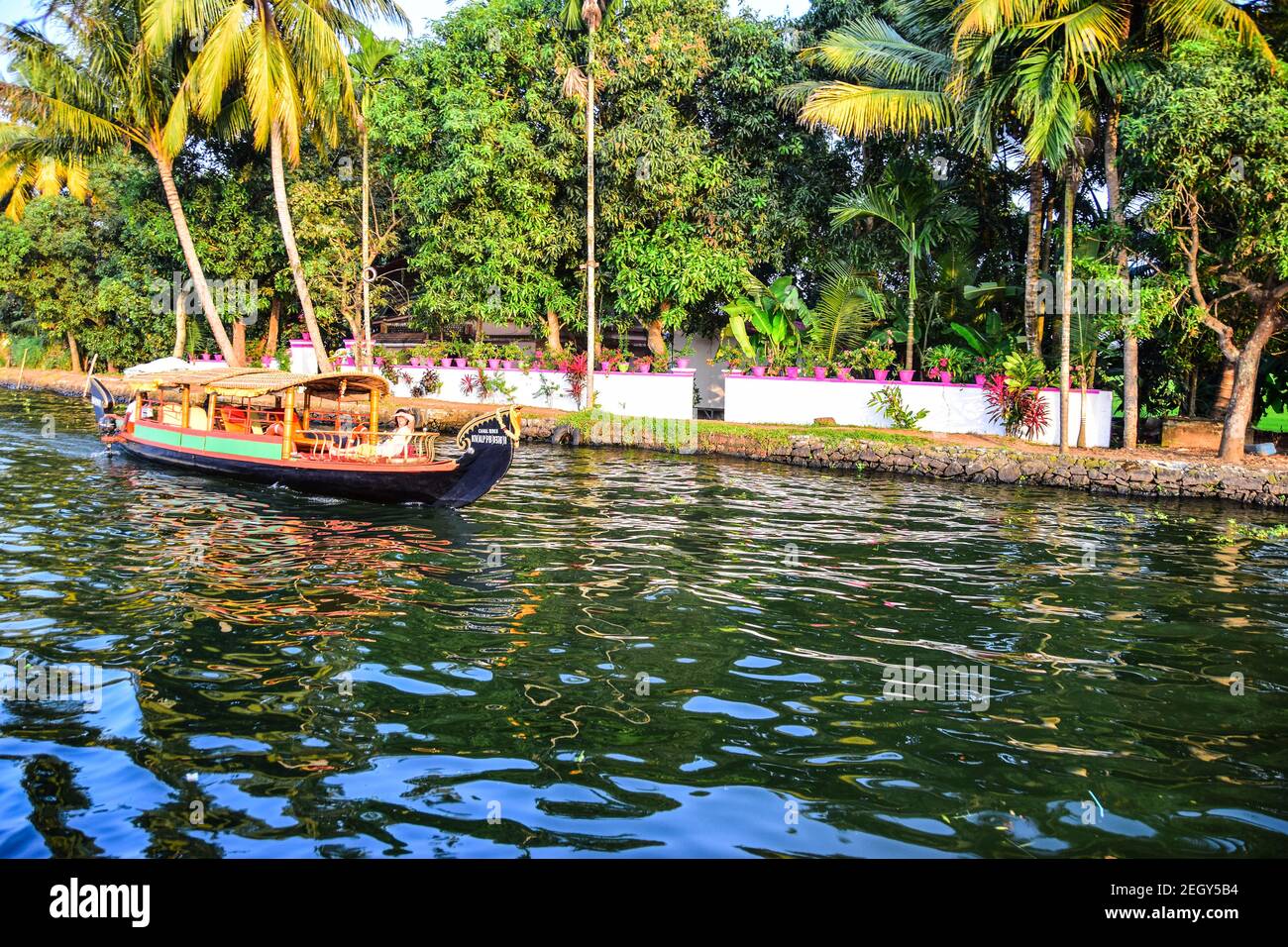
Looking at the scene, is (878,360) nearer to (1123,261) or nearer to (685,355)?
(1123,261)

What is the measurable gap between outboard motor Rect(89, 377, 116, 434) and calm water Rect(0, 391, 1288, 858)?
6.66 metres

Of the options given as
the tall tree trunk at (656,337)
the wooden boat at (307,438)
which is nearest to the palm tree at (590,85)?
the tall tree trunk at (656,337)

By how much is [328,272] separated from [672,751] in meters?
29.0

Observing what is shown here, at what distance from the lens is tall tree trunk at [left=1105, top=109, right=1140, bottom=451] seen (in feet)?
66.7

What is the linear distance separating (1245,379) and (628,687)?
54.7 ft

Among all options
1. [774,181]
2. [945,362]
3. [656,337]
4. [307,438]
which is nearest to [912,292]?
[945,362]

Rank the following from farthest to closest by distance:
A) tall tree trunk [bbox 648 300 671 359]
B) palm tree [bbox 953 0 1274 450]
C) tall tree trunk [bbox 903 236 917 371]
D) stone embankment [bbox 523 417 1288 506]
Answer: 1. tall tree trunk [bbox 648 300 671 359]
2. tall tree trunk [bbox 903 236 917 371]
3. palm tree [bbox 953 0 1274 450]
4. stone embankment [bbox 523 417 1288 506]

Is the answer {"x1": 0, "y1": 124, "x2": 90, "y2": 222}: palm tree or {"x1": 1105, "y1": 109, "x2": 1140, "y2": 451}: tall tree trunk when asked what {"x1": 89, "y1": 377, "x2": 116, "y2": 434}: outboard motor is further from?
{"x1": 1105, "y1": 109, "x2": 1140, "y2": 451}: tall tree trunk

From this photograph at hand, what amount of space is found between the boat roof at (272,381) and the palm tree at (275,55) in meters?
9.16

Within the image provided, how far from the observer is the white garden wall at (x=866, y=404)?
22.4m

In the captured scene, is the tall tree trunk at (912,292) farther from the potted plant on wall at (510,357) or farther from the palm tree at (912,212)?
the potted plant on wall at (510,357)

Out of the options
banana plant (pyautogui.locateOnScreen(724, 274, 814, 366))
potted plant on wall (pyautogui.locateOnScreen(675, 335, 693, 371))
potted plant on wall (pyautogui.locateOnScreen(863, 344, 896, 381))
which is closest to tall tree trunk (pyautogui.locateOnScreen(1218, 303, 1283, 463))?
potted plant on wall (pyautogui.locateOnScreen(863, 344, 896, 381))

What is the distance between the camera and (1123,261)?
20.3 meters

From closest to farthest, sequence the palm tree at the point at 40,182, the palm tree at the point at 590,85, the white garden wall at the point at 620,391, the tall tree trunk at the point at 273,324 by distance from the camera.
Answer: the palm tree at the point at 590,85 < the white garden wall at the point at 620,391 < the tall tree trunk at the point at 273,324 < the palm tree at the point at 40,182
